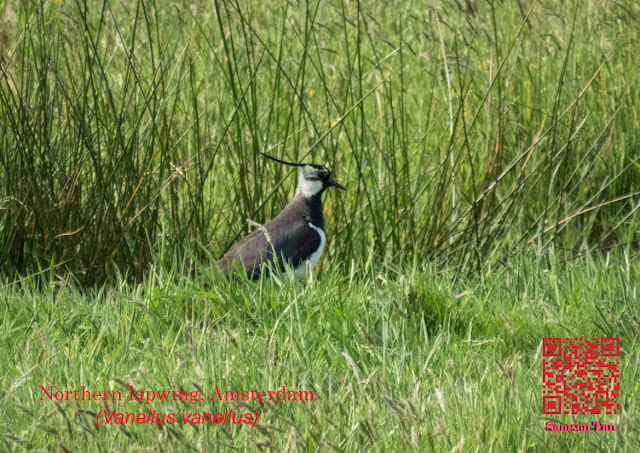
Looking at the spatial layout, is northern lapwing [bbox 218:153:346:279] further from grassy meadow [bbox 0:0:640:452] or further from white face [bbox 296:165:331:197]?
grassy meadow [bbox 0:0:640:452]

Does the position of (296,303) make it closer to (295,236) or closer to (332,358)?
(332,358)

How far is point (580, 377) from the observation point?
7.16 feet

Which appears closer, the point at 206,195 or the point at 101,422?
the point at 101,422

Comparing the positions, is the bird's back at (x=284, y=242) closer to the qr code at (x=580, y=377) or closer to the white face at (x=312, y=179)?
the white face at (x=312, y=179)

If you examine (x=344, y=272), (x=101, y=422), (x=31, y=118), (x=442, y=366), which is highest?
(x=31, y=118)

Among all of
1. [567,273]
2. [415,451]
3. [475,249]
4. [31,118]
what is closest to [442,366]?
[415,451]

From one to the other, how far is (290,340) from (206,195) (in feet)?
7.02

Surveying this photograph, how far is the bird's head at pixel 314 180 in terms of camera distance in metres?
3.72

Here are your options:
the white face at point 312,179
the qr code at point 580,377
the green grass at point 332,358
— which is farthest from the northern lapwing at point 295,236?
the qr code at point 580,377

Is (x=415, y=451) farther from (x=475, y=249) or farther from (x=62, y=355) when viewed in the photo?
(x=475, y=249)

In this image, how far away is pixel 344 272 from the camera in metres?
3.65

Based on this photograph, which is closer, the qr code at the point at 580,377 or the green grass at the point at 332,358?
the green grass at the point at 332,358

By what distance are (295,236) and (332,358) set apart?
3.83ft

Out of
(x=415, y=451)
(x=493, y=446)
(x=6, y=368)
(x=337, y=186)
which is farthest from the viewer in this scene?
(x=337, y=186)
